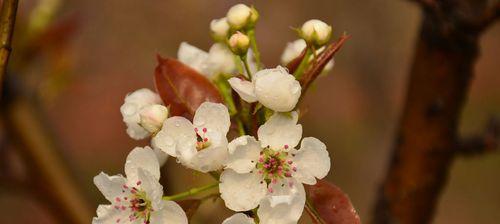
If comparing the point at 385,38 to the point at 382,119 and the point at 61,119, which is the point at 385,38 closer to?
the point at 382,119

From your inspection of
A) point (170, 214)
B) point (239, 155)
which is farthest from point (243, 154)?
point (170, 214)

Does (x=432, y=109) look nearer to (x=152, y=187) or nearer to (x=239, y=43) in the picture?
(x=239, y=43)

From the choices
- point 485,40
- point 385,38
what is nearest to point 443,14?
point 385,38

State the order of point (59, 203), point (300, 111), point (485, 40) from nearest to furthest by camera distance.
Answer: point (300, 111) < point (59, 203) < point (485, 40)

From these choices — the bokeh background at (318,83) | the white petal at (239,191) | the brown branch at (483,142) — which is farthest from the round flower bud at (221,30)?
the bokeh background at (318,83)

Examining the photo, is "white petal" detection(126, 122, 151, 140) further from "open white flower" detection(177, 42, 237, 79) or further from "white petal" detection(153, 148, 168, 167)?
"open white flower" detection(177, 42, 237, 79)

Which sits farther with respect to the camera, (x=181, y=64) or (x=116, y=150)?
(x=116, y=150)

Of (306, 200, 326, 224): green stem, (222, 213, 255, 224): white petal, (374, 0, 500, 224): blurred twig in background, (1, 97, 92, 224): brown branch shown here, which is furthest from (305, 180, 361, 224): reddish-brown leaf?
(1, 97, 92, 224): brown branch

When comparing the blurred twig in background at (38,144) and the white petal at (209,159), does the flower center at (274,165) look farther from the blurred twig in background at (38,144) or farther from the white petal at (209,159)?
the blurred twig in background at (38,144)
